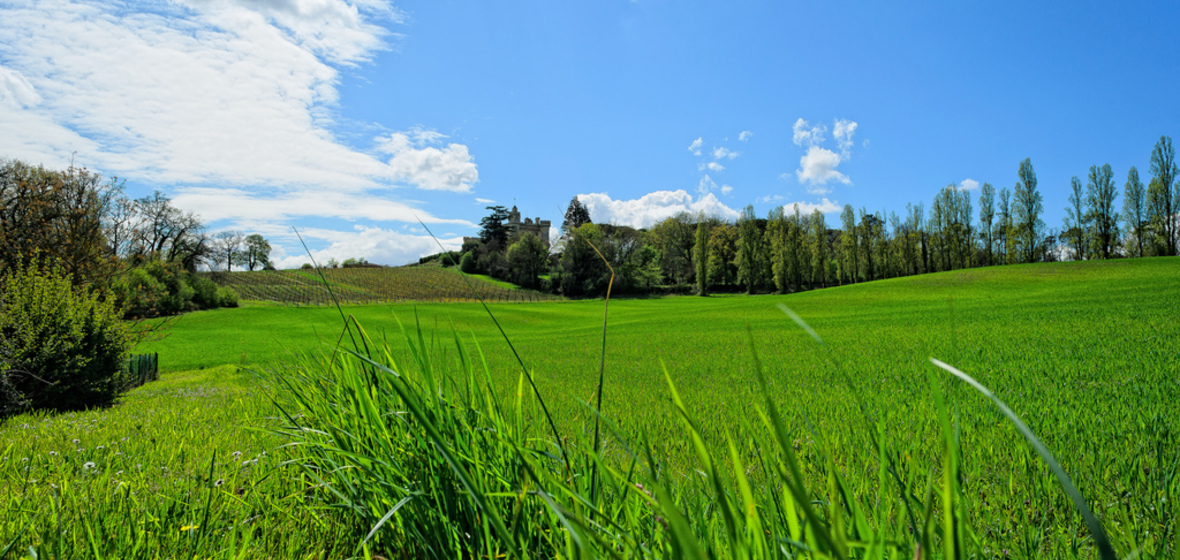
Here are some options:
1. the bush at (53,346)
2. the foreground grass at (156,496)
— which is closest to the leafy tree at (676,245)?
the bush at (53,346)

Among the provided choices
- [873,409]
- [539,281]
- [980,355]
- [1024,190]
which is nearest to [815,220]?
[1024,190]

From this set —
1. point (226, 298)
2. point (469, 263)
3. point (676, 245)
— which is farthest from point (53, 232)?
point (469, 263)

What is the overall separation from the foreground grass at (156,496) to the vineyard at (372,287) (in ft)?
122

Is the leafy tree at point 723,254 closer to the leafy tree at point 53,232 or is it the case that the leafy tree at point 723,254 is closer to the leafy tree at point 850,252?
the leafy tree at point 850,252

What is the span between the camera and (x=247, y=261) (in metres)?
60.8

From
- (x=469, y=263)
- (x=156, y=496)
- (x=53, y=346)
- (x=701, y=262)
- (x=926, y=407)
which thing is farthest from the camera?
(x=469, y=263)

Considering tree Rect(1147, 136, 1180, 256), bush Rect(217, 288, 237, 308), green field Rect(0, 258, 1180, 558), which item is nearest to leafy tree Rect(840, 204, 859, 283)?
tree Rect(1147, 136, 1180, 256)

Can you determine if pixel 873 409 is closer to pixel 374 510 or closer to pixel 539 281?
pixel 374 510

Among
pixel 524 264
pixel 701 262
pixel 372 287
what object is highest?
pixel 524 264

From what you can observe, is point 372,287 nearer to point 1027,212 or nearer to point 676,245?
point 676,245

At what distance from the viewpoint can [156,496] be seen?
2.32 meters

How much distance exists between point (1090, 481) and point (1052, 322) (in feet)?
39.7

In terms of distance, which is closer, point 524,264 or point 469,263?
point 524,264

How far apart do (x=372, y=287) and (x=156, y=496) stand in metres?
58.5
